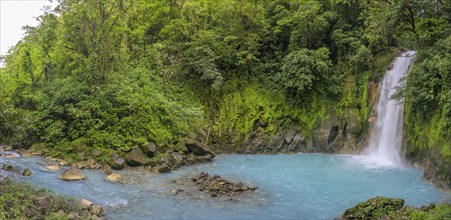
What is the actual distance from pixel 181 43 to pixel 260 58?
18.5ft

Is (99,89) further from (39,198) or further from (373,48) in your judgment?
(373,48)

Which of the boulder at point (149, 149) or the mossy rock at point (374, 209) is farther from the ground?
the boulder at point (149, 149)

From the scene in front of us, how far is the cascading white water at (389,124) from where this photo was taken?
62.2ft

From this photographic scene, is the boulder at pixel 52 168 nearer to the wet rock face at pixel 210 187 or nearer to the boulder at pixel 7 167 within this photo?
the boulder at pixel 7 167

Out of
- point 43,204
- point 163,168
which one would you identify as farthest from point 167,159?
point 43,204

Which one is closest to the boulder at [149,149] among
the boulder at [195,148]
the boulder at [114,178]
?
the boulder at [195,148]

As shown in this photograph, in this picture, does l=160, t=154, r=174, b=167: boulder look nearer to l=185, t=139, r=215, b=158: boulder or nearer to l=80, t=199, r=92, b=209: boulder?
l=185, t=139, r=215, b=158: boulder

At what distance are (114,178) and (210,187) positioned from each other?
153 inches

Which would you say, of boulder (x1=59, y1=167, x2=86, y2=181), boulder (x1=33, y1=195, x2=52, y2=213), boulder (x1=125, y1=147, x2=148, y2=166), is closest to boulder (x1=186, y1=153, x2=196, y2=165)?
boulder (x1=125, y1=147, x2=148, y2=166)

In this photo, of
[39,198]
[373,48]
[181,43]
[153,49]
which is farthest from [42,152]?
[373,48]

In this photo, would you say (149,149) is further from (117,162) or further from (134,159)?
(117,162)

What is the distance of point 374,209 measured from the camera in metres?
10.6

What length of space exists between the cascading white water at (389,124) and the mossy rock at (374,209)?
331 inches

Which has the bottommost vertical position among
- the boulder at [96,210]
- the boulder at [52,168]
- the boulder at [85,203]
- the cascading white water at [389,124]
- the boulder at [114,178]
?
the boulder at [96,210]
